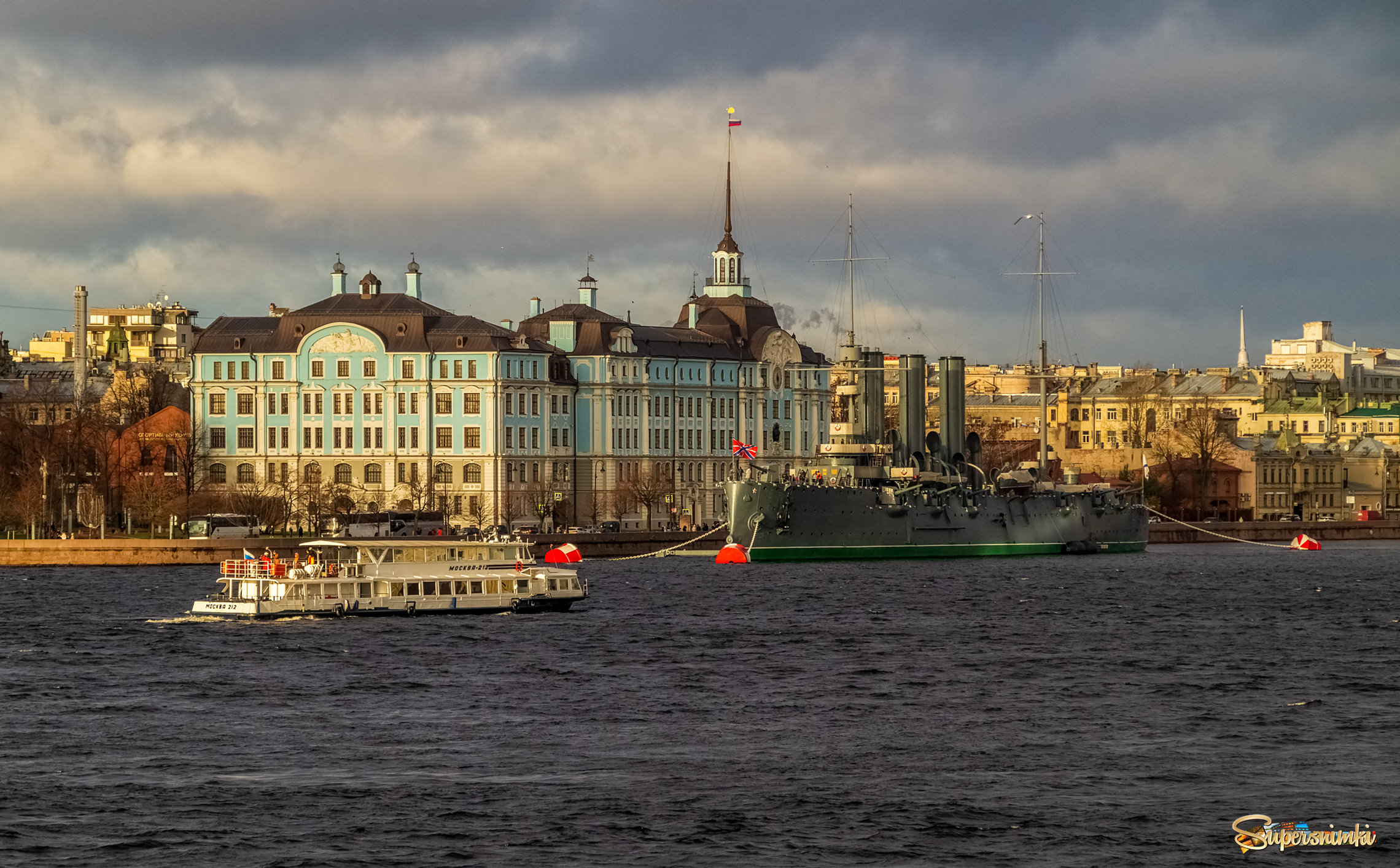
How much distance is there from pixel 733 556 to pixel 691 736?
2786 inches

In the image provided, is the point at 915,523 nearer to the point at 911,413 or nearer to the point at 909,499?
the point at 909,499

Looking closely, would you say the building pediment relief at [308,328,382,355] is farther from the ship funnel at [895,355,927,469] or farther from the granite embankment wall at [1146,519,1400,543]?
the granite embankment wall at [1146,519,1400,543]

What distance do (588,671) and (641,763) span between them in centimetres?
1527

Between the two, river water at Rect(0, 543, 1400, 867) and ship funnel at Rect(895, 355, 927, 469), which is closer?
river water at Rect(0, 543, 1400, 867)

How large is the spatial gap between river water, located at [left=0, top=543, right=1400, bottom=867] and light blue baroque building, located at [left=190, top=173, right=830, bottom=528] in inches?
2194

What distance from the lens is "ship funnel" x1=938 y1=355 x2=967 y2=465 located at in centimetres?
13362

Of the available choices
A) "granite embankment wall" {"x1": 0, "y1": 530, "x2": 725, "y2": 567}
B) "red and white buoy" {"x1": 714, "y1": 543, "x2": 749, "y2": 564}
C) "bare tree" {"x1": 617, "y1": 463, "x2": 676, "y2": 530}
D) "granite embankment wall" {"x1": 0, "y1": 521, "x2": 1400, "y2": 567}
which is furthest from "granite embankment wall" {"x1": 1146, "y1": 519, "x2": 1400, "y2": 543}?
"granite embankment wall" {"x1": 0, "y1": 530, "x2": 725, "y2": 567}

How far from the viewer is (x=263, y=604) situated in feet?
236

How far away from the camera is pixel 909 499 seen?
121 meters

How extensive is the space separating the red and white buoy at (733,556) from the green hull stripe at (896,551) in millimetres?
356

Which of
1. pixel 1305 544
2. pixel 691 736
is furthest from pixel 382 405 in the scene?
pixel 691 736

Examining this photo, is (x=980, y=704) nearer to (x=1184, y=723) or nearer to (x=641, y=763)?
(x=1184, y=723)

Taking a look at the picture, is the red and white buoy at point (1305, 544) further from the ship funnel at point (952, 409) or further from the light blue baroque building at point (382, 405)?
the light blue baroque building at point (382, 405)

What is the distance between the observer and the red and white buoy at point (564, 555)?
367 ft
